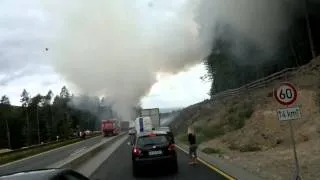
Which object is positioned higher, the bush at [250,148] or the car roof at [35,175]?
the car roof at [35,175]

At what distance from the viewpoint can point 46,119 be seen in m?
164

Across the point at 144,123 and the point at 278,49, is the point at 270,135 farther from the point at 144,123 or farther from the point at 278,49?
the point at 144,123

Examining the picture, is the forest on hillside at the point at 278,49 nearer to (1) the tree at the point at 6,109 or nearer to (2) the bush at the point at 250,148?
(2) the bush at the point at 250,148

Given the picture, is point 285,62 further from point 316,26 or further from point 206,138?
point 206,138

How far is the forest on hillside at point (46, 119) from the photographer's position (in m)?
123

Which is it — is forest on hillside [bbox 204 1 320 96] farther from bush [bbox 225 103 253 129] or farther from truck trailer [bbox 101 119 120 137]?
truck trailer [bbox 101 119 120 137]

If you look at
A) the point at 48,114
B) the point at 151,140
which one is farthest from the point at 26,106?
the point at 151,140

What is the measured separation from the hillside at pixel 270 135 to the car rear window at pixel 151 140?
3.21 meters

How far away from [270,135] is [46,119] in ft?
449

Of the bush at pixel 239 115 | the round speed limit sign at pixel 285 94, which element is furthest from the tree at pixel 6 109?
the round speed limit sign at pixel 285 94

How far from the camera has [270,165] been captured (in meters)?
20.6

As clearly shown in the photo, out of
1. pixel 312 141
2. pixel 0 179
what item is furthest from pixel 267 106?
pixel 0 179

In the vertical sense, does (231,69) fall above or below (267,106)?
above

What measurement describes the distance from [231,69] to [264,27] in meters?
21.6
